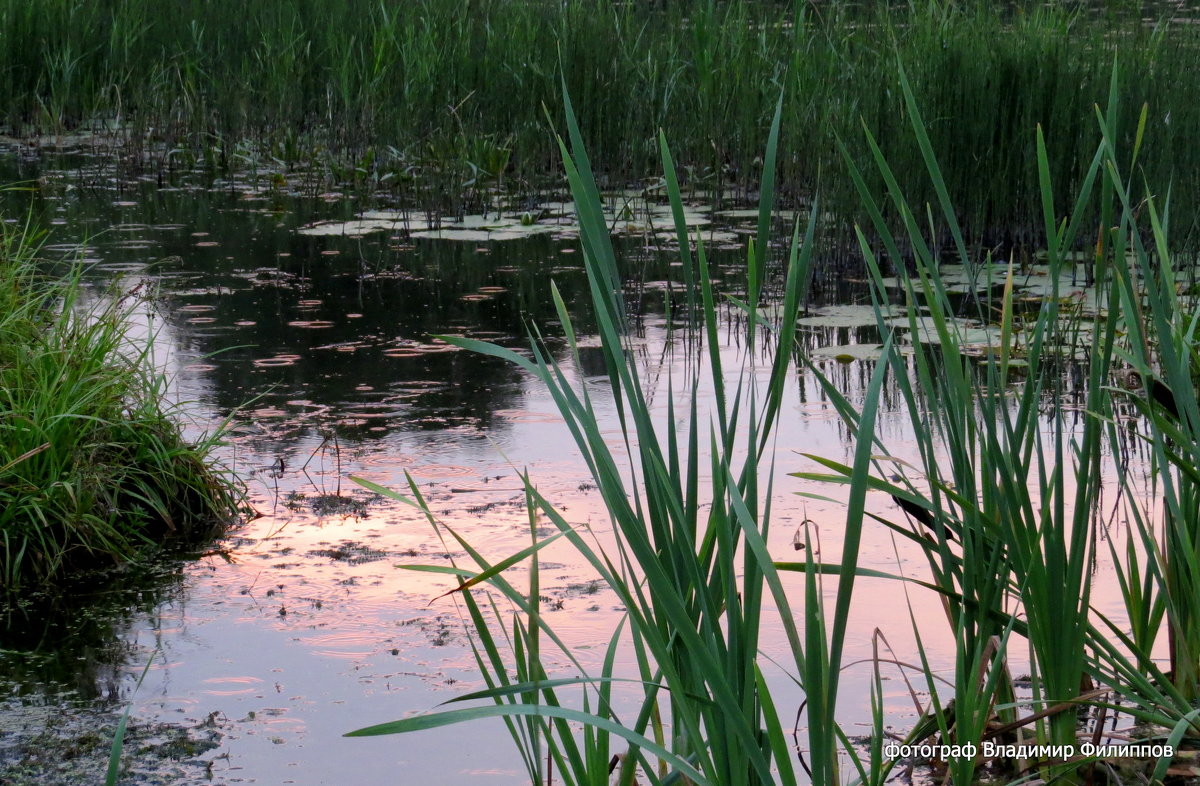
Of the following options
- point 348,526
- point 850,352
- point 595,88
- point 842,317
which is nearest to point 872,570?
point 348,526

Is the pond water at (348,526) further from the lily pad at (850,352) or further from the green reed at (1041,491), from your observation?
the green reed at (1041,491)

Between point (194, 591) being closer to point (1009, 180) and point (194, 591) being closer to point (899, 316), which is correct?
point (899, 316)

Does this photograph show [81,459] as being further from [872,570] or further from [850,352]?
[850,352]

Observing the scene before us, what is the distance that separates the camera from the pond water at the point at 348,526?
8.18 feet

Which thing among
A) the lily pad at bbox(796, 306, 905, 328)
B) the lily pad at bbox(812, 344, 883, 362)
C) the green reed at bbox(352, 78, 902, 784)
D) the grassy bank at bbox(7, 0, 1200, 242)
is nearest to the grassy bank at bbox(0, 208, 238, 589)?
the green reed at bbox(352, 78, 902, 784)

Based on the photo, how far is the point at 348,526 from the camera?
3.51 metres

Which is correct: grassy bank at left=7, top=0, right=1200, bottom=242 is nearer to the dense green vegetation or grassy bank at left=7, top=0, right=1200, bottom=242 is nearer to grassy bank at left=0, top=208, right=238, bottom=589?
grassy bank at left=0, top=208, right=238, bottom=589

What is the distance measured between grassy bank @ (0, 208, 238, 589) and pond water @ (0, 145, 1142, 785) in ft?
0.50

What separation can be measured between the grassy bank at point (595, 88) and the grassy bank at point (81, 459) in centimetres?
282

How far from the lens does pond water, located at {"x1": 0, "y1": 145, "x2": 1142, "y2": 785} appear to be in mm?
2492

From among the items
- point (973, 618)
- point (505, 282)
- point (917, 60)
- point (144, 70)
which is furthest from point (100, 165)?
point (973, 618)

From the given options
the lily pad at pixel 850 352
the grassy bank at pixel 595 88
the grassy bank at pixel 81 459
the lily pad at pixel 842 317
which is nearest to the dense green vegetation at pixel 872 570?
the grassy bank at pixel 81 459

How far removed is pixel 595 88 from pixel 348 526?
18.4ft

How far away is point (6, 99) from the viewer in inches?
416
